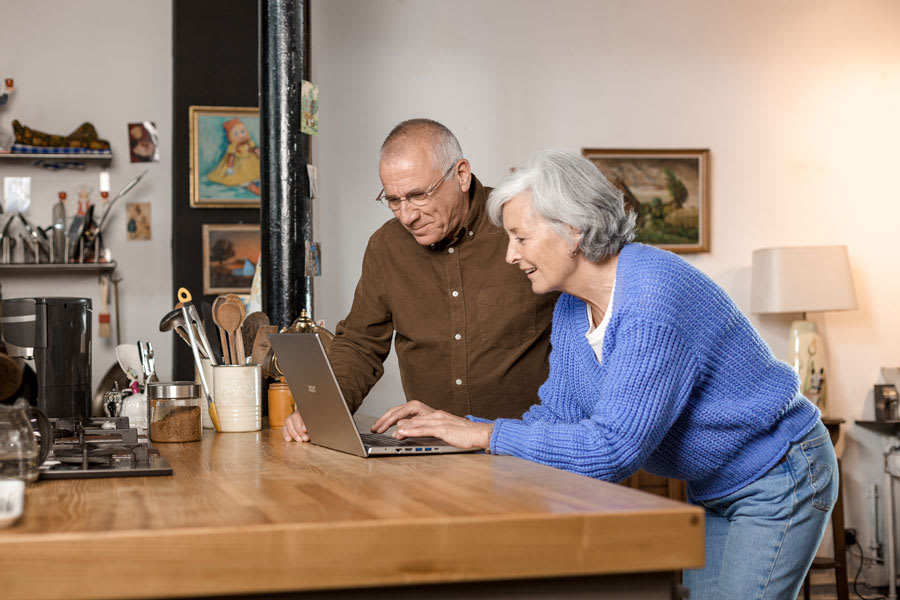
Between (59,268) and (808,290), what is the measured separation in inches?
141

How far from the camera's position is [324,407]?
177 centimetres

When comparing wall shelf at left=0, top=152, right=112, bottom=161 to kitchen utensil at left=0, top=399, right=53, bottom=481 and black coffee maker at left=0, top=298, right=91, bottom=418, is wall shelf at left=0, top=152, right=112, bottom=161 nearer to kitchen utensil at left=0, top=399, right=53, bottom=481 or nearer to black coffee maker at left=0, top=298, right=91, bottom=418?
black coffee maker at left=0, top=298, right=91, bottom=418

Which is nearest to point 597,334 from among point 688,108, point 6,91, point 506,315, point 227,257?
Result: point 506,315

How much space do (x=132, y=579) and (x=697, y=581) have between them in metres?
1.21

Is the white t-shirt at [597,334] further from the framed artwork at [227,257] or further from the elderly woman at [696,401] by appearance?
the framed artwork at [227,257]

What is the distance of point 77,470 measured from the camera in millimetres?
1437

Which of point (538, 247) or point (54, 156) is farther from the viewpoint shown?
point (54, 156)

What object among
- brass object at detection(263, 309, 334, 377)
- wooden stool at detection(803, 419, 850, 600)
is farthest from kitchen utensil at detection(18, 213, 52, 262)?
wooden stool at detection(803, 419, 850, 600)

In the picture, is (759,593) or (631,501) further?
(759,593)

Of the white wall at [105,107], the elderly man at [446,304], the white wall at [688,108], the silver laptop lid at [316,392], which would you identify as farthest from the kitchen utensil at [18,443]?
the white wall at [105,107]

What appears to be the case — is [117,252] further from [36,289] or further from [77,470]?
[77,470]

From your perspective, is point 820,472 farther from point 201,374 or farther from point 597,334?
point 201,374

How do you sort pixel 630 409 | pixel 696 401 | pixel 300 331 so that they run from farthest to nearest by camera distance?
pixel 300 331 < pixel 696 401 < pixel 630 409

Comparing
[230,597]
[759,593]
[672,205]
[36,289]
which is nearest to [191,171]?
[36,289]
